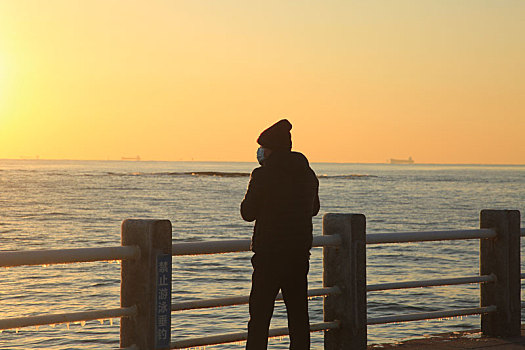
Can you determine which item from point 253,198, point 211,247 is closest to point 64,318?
point 211,247

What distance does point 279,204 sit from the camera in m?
5.46

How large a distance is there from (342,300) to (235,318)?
9.85 m

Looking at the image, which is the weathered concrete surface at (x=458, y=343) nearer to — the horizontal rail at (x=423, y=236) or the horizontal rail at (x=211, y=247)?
the horizontal rail at (x=423, y=236)

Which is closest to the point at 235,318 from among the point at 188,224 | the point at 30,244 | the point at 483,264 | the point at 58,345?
the point at 58,345

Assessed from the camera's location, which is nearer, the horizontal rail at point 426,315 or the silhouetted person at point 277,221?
the silhouetted person at point 277,221

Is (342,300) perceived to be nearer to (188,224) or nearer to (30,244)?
(30,244)

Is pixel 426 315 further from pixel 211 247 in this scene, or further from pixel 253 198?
pixel 253 198

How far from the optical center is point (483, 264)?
7.95m

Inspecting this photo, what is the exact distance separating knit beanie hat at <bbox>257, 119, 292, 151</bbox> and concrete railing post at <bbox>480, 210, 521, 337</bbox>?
306 cm

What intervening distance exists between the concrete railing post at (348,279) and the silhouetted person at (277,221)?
3.40 ft

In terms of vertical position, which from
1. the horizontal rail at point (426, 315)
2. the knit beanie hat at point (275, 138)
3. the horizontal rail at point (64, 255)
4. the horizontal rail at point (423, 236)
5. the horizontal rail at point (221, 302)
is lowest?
the horizontal rail at point (426, 315)

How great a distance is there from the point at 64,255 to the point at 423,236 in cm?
327

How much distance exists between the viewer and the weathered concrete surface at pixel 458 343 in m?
7.06

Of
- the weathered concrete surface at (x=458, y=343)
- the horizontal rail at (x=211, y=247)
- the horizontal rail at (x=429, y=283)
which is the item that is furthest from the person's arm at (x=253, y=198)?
the weathered concrete surface at (x=458, y=343)
